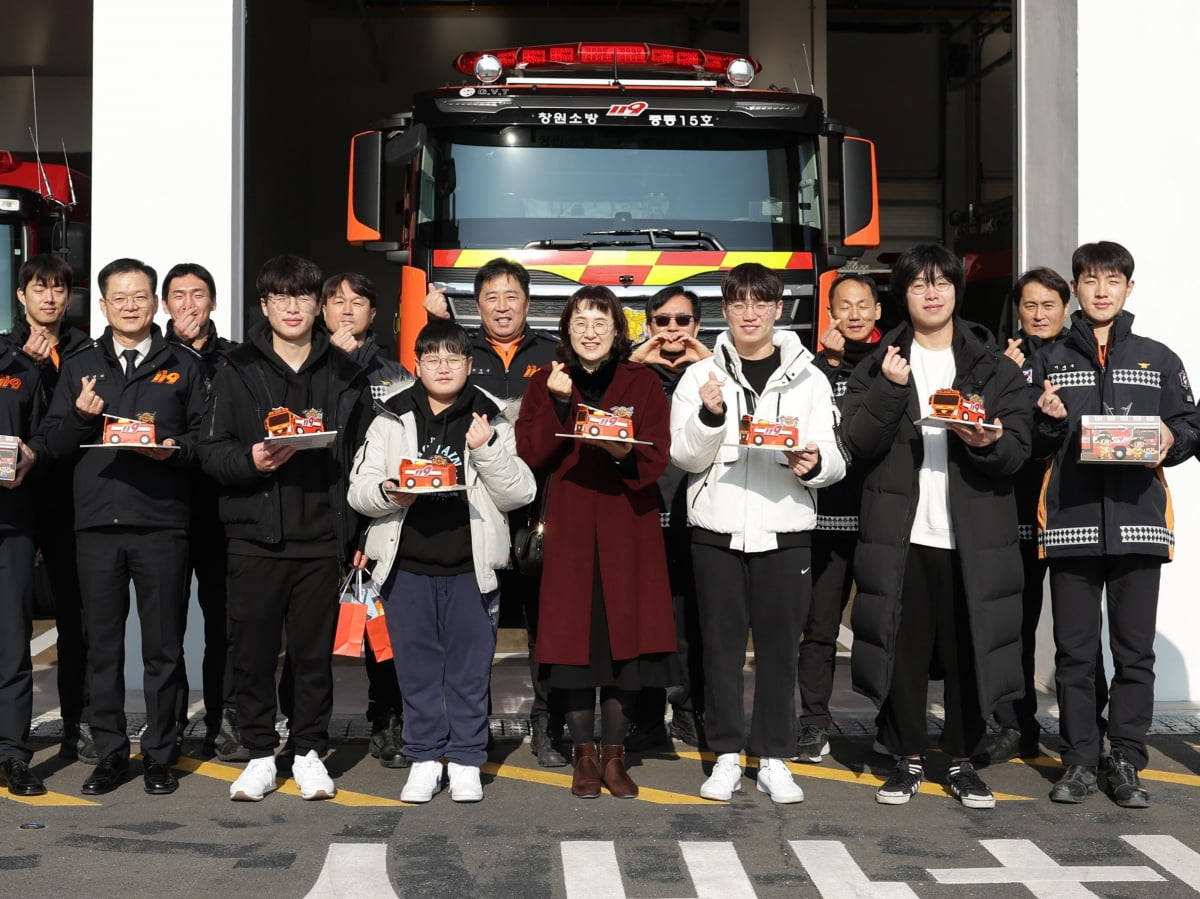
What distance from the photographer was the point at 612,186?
879cm

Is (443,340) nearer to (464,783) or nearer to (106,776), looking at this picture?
(464,783)

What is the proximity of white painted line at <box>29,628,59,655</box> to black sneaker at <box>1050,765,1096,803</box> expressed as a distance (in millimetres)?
5735

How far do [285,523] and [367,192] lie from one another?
12.8 feet

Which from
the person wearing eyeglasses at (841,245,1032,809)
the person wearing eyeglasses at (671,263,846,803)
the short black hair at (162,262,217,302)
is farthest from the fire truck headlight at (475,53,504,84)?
the person wearing eyeglasses at (841,245,1032,809)

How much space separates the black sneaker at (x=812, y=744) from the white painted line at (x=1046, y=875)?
1.36m

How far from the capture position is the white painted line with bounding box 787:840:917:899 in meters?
4.47

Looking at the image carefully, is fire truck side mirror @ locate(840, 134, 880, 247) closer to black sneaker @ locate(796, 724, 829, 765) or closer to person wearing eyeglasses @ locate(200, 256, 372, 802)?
black sneaker @ locate(796, 724, 829, 765)

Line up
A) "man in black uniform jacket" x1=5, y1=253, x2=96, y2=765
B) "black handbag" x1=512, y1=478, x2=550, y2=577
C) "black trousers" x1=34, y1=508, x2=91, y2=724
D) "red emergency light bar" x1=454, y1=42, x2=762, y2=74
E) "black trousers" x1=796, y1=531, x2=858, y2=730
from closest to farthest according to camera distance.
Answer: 1. "black handbag" x1=512, y1=478, x2=550, y2=577
2. "man in black uniform jacket" x1=5, y1=253, x2=96, y2=765
3. "black trousers" x1=34, y1=508, x2=91, y2=724
4. "black trousers" x1=796, y1=531, x2=858, y2=730
5. "red emergency light bar" x1=454, y1=42, x2=762, y2=74

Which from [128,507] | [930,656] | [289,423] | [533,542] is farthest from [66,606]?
[930,656]

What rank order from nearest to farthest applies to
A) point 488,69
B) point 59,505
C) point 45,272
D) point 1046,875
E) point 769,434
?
point 1046,875 → point 769,434 → point 45,272 → point 59,505 → point 488,69

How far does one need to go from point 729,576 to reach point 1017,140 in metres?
3.73

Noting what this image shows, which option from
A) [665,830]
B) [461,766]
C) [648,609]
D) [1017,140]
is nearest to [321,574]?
[461,766]

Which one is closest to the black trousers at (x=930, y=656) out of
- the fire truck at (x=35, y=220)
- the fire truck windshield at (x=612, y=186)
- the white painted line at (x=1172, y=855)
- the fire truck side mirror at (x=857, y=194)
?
the white painted line at (x=1172, y=855)

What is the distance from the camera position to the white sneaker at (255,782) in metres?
5.48
